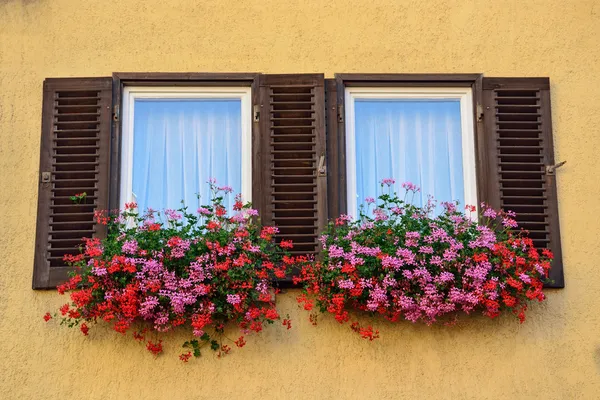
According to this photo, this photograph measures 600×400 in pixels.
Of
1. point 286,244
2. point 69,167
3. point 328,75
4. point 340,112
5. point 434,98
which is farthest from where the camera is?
point 434,98

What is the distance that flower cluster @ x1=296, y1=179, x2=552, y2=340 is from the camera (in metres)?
7.23

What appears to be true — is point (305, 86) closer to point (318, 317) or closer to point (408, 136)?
point (408, 136)

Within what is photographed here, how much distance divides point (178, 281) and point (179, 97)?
61.9 inches

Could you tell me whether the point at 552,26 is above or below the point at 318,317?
above

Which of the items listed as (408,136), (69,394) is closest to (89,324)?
(69,394)

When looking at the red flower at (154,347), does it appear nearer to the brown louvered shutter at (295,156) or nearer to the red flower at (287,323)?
the red flower at (287,323)

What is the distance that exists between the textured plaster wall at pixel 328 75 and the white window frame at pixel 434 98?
6.0 inches

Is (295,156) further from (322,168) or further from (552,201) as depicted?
(552,201)

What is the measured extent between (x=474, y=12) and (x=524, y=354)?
2.51m

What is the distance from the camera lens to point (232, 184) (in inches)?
316

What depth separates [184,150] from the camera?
8.17 meters

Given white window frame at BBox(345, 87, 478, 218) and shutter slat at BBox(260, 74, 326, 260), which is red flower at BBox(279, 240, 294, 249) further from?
white window frame at BBox(345, 87, 478, 218)

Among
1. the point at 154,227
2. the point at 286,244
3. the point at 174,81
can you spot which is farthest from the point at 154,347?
the point at 174,81

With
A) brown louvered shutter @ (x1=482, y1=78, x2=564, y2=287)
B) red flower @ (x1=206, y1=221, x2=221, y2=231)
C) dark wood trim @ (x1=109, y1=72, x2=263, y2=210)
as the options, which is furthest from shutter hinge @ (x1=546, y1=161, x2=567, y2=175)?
red flower @ (x1=206, y1=221, x2=221, y2=231)
